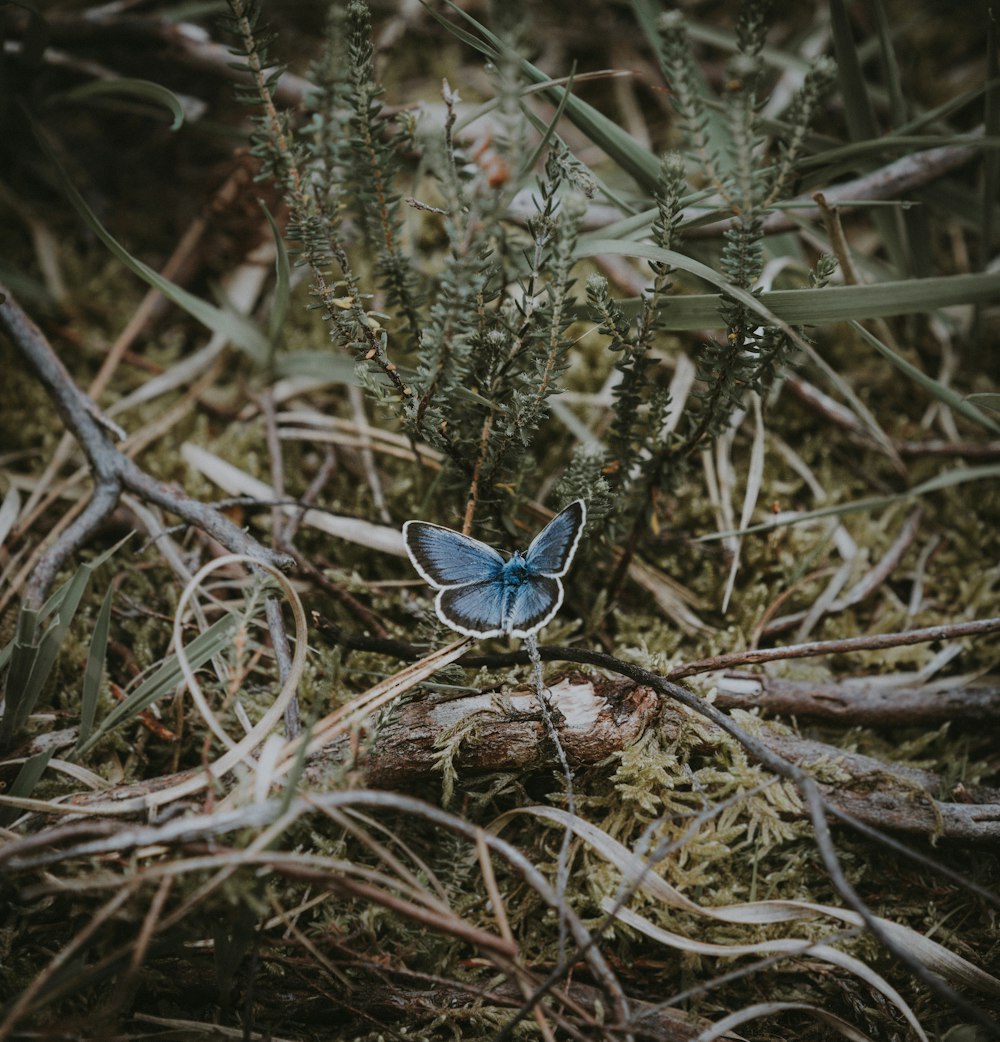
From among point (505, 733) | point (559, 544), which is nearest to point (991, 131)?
point (559, 544)

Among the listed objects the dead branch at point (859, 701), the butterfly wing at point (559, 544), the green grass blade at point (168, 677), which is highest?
the butterfly wing at point (559, 544)

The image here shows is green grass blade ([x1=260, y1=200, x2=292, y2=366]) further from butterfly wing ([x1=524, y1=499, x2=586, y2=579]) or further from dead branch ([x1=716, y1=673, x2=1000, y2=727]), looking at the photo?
dead branch ([x1=716, y1=673, x2=1000, y2=727])

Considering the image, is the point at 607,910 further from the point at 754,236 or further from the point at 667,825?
the point at 754,236

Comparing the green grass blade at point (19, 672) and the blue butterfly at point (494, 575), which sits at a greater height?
the blue butterfly at point (494, 575)

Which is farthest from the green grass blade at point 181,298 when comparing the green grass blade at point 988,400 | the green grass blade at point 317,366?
the green grass blade at point 988,400

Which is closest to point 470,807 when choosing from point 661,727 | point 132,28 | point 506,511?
point 661,727

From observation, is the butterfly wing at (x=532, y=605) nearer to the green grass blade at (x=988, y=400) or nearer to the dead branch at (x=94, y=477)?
the dead branch at (x=94, y=477)
